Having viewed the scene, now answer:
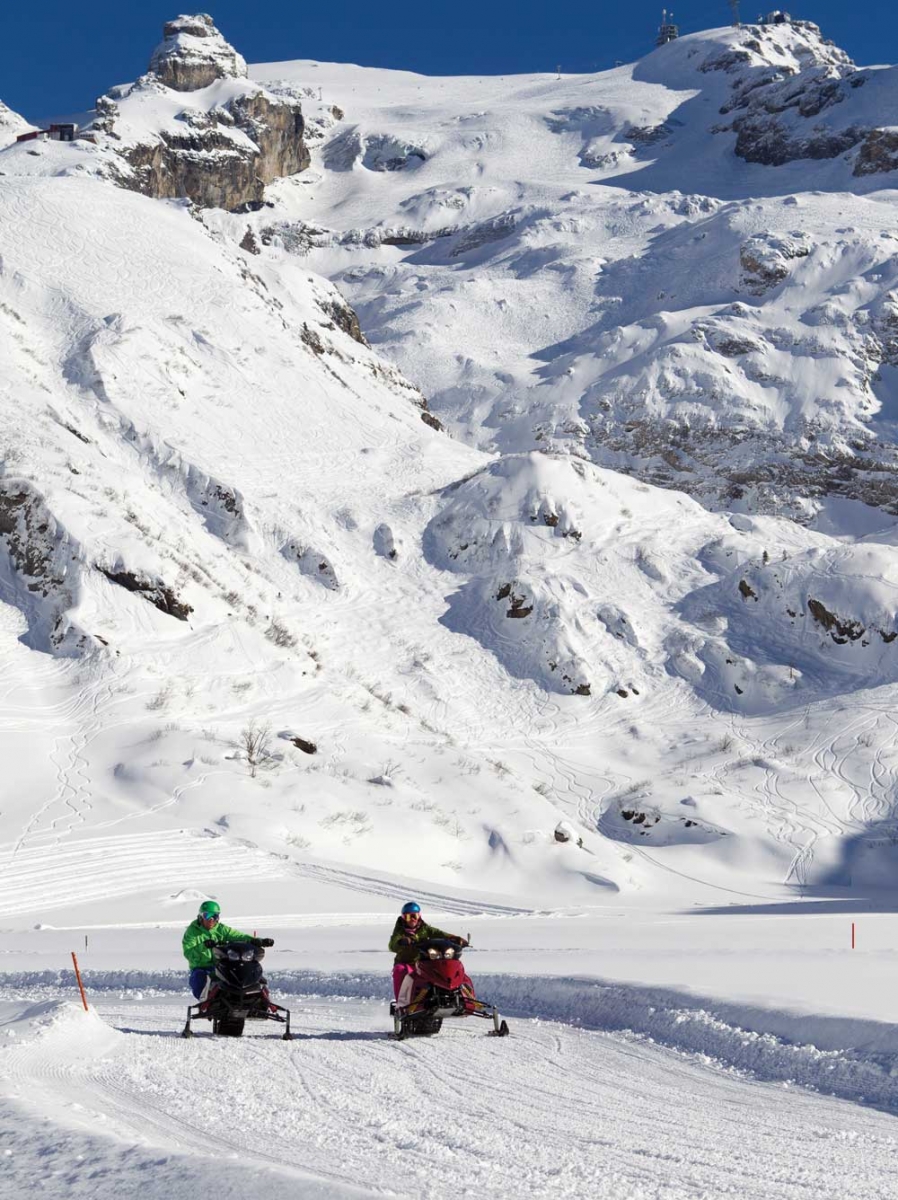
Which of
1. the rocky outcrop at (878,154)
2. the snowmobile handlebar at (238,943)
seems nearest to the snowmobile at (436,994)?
the snowmobile handlebar at (238,943)

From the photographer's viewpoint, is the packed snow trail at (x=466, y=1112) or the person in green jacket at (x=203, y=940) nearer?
the packed snow trail at (x=466, y=1112)

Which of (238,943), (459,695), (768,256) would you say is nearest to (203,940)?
(238,943)

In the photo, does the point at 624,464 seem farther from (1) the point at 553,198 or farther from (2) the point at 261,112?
(2) the point at 261,112

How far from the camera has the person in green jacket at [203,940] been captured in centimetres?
1064

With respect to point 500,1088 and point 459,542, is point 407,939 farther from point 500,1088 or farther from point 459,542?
point 459,542

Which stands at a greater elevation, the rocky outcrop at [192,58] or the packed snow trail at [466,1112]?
the rocky outcrop at [192,58]

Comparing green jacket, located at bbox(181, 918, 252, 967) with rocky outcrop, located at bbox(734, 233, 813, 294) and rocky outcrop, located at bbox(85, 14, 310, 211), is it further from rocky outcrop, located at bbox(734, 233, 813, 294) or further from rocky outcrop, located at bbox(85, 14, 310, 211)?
rocky outcrop, located at bbox(85, 14, 310, 211)

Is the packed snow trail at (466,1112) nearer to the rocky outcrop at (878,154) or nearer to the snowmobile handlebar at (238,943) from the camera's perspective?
the snowmobile handlebar at (238,943)

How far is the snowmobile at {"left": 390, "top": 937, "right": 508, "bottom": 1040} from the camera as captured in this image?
10.1 metres

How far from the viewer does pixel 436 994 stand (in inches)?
399

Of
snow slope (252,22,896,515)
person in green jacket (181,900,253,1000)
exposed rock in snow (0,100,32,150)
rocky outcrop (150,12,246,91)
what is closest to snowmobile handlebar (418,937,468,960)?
person in green jacket (181,900,253,1000)

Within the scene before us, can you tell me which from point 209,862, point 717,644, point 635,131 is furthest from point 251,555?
point 635,131

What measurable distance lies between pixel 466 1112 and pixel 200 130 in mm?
151269

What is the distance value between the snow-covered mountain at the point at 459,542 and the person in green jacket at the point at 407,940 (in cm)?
2022
